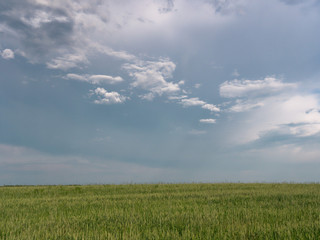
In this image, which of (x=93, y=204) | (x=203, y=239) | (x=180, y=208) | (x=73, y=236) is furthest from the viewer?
(x=93, y=204)

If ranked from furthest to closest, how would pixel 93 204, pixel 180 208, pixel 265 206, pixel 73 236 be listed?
1. pixel 93 204
2. pixel 265 206
3. pixel 180 208
4. pixel 73 236

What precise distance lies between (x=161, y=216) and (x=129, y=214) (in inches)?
45.8

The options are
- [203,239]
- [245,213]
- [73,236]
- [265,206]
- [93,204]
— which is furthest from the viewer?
[93,204]

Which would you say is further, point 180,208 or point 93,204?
point 93,204

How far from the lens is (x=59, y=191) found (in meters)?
16.0

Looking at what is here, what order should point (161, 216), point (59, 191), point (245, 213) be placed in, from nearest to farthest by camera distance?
point (161, 216) → point (245, 213) → point (59, 191)

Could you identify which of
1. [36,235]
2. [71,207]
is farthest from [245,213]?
[71,207]

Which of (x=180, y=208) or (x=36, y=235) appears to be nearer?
(x=36, y=235)

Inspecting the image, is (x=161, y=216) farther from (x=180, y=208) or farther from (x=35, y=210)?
(x=35, y=210)

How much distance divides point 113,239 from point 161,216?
212cm

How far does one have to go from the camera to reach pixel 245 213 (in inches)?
296

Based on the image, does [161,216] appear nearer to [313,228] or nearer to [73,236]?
[73,236]

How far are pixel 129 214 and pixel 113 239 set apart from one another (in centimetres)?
260

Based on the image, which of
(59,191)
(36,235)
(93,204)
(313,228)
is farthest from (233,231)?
(59,191)
